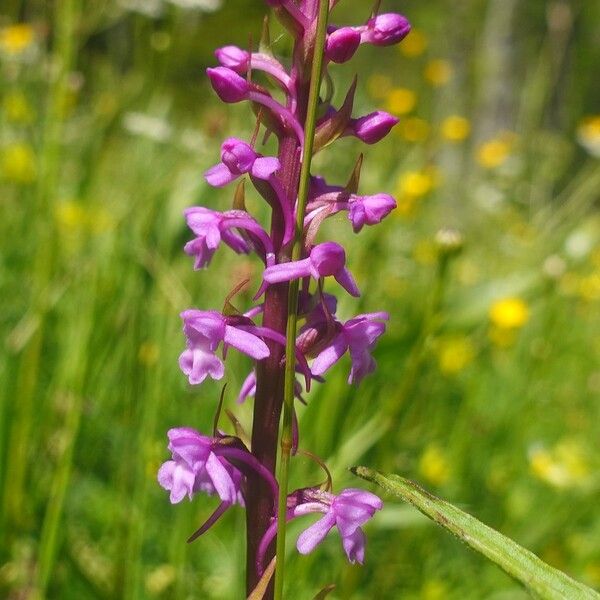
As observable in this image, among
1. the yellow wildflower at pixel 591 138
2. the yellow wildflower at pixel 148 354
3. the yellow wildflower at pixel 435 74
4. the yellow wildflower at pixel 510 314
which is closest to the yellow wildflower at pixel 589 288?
the yellow wildflower at pixel 591 138

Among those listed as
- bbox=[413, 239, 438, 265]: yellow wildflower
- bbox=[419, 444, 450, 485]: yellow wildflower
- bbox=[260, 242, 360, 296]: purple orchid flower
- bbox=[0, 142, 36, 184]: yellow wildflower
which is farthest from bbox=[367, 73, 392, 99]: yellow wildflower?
bbox=[260, 242, 360, 296]: purple orchid flower

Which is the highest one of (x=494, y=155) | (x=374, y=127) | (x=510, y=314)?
(x=374, y=127)

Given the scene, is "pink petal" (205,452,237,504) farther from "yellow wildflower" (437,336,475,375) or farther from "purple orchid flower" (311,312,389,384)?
"yellow wildflower" (437,336,475,375)

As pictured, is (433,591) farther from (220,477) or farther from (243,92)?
A: (243,92)

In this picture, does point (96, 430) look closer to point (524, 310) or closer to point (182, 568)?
point (182, 568)

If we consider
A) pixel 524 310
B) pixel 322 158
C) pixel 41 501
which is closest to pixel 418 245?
pixel 524 310

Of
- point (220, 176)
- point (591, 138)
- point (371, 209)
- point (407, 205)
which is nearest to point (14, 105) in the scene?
point (407, 205)
